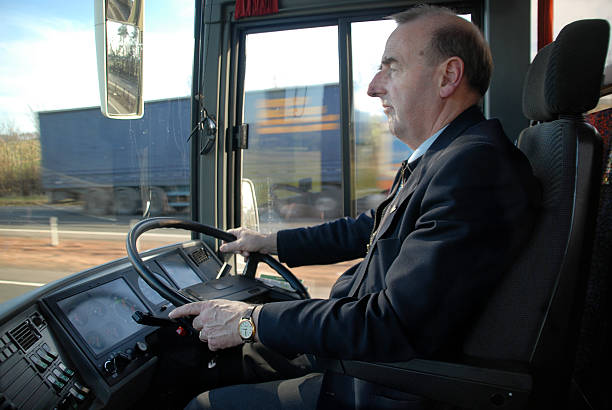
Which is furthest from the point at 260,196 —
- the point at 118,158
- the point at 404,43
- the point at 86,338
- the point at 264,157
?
the point at 404,43

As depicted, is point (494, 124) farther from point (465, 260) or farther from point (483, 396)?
point (483, 396)

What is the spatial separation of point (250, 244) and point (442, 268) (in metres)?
0.95

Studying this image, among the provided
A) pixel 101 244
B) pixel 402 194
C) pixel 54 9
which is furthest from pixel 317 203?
pixel 54 9

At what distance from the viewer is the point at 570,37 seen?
99 cm

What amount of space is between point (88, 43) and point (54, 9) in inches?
6.1

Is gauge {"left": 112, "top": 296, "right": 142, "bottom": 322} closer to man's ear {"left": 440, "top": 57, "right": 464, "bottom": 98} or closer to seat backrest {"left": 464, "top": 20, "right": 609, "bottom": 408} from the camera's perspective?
seat backrest {"left": 464, "top": 20, "right": 609, "bottom": 408}

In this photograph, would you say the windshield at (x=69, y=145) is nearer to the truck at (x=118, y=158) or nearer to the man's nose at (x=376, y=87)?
the truck at (x=118, y=158)

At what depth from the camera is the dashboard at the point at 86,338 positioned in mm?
1092

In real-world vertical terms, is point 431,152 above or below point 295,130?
below

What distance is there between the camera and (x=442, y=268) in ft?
2.87

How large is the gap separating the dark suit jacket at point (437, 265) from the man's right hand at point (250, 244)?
0.63m

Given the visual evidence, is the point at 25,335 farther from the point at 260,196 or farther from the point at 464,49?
the point at 260,196

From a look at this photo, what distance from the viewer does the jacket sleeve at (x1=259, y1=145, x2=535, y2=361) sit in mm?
878

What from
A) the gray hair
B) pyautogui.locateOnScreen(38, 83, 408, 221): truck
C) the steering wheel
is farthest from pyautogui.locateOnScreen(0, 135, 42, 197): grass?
the gray hair
